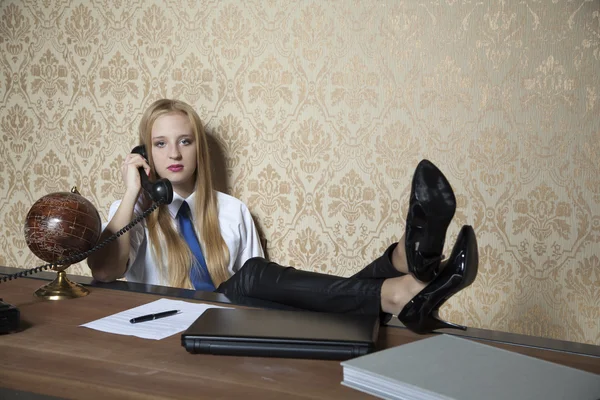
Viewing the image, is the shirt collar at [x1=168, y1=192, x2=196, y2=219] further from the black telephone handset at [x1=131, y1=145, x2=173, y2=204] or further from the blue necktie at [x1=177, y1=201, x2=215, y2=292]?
the black telephone handset at [x1=131, y1=145, x2=173, y2=204]

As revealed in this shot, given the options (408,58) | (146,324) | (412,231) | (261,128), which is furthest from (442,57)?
(146,324)

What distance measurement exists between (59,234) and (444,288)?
110 centimetres

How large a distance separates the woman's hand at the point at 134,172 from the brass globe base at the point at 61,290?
651 mm

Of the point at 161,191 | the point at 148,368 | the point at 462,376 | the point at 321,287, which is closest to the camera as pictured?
the point at 462,376

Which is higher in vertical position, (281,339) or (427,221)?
(427,221)

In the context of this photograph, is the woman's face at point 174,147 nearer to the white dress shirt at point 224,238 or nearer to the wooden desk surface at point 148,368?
the white dress shirt at point 224,238

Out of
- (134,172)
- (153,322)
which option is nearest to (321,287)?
(153,322)

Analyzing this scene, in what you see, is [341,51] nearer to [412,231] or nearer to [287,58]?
[287,58]

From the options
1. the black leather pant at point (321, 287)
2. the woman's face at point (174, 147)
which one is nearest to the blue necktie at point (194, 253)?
the woman's face at point (174, 147)

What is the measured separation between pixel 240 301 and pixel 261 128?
1134mm

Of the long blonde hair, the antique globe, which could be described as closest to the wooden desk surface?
the antique globe

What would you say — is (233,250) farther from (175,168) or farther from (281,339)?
(281,339)

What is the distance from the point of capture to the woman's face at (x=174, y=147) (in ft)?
8.67

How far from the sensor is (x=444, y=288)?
5.00 feet
